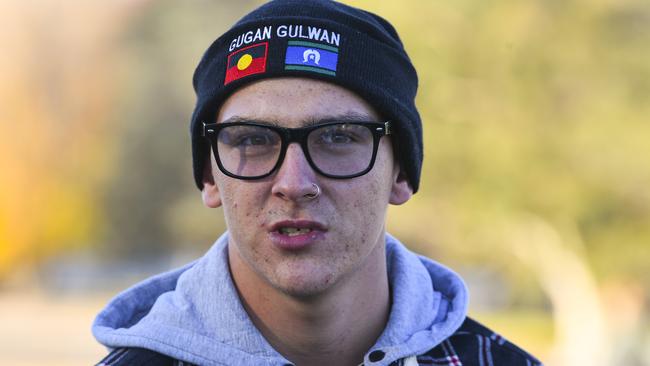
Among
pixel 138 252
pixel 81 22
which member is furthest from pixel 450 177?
pixel 81 22

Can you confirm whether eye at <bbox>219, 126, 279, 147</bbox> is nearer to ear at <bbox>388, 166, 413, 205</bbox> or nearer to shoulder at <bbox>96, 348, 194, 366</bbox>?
ear at <bbox>388, 166, 413, 205</bbox>

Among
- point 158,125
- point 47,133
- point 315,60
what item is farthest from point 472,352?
point 47,133

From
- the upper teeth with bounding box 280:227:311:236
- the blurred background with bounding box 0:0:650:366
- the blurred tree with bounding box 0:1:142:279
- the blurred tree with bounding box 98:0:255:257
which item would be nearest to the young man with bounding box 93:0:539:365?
the upper teeth with bounding box 280:227:311:236

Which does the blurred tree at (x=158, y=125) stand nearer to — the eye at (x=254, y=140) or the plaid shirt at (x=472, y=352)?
the plaid shirt at (x=472, y=352)

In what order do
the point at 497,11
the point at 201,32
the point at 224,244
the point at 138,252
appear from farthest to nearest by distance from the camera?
the point at 138,252, the point at 201,32, the point at 497,11, the point at 224,244

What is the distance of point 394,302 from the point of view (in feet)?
10.8

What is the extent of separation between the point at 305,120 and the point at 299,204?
0.81 ft

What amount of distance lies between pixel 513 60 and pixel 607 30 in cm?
163

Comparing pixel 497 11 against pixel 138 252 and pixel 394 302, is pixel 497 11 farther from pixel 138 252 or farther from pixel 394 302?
pixel 138 252

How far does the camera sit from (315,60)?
9.71 feet

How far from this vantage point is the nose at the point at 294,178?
2.81 metres

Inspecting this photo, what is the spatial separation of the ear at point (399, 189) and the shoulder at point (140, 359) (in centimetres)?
82

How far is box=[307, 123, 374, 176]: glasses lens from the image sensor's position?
9.49 feet

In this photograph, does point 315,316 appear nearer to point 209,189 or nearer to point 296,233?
point 296,233
